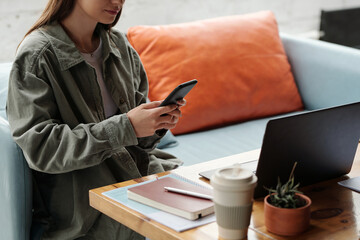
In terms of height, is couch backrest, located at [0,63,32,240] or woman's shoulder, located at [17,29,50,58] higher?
woman's shoulder, located at [17,29,50,58]

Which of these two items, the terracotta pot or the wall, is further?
the wall

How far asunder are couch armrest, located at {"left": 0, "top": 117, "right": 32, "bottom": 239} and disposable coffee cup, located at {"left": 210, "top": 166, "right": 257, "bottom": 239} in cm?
69

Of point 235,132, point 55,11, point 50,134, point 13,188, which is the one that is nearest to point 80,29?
point 55,11

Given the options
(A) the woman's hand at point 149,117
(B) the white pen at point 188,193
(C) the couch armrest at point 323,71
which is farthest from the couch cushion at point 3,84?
(C) the couch armrest at point 323,71

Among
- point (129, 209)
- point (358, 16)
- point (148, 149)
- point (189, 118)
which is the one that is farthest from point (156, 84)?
point (358, 16)

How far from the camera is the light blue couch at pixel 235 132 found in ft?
4.78

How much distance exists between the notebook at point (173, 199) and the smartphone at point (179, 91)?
0.20m

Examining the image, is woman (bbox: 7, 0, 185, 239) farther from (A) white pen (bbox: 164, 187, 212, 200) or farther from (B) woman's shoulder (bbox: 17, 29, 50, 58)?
(A) white pen (bbox: 164, 187, 212, 200)

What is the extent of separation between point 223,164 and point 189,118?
87cm

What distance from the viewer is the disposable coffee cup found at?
35.8 inches

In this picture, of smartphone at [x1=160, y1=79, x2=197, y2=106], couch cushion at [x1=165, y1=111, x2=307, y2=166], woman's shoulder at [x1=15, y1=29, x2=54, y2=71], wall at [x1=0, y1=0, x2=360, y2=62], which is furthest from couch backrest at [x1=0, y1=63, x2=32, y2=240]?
wall at [x1=0, y1=0, x2=360, y2=62]

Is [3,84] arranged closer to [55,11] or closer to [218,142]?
[55,11]

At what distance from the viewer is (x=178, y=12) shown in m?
2.89

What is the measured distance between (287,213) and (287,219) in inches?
0.4
